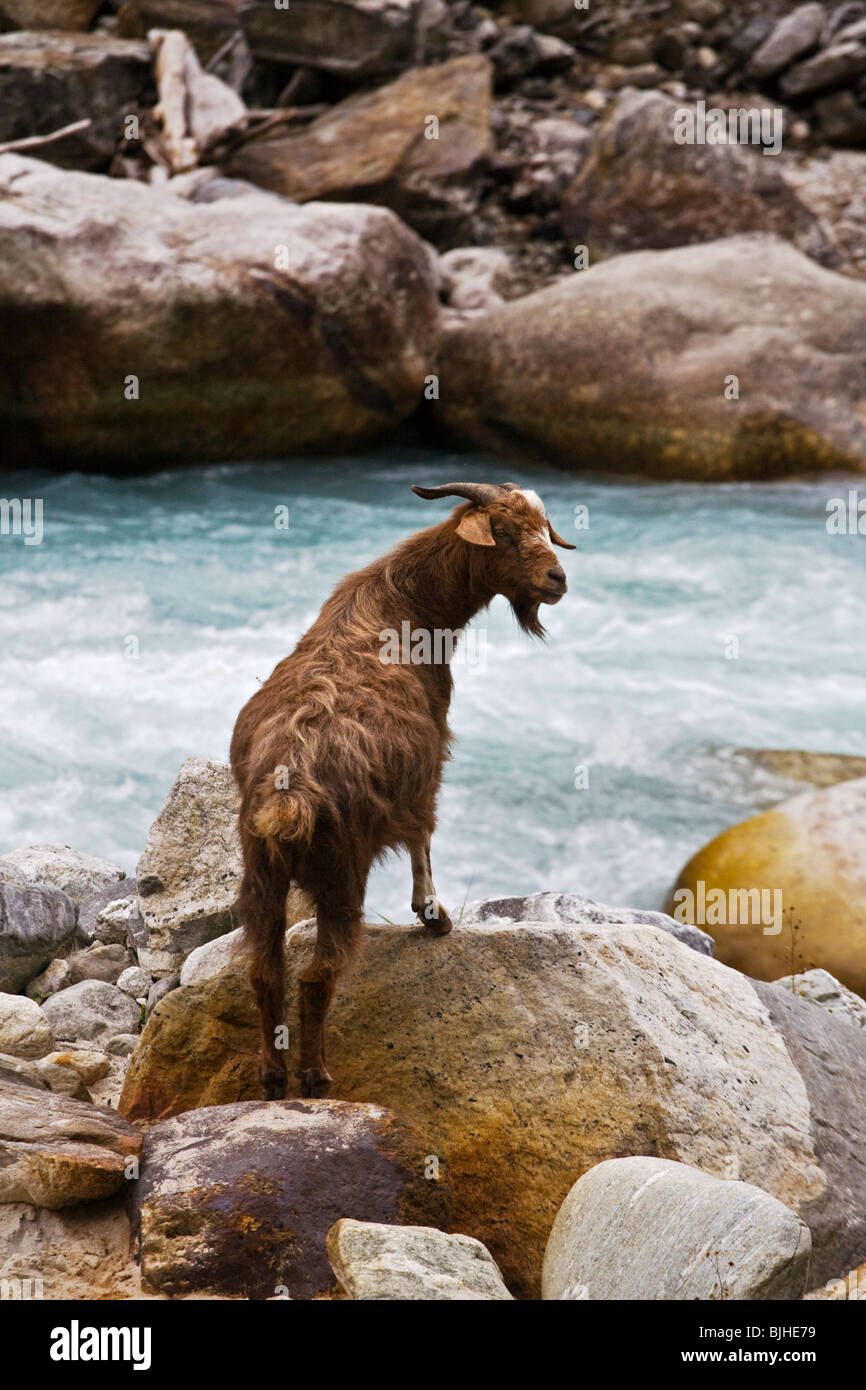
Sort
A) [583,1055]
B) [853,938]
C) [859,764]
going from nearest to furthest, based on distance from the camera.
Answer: [583,1055] < [853,938] < [859,764]

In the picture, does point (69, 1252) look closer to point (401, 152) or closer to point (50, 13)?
point (401, 152)

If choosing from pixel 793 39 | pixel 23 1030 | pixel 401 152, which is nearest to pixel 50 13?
pixel 401 152

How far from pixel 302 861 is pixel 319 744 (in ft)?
1.14

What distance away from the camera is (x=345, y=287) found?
1410 centimetres

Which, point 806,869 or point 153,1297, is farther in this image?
point 806,869

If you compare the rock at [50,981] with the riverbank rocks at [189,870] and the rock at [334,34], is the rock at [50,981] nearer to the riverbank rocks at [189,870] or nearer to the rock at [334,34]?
the riverbank rocks at [189,870]

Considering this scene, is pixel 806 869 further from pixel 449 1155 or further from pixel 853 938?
pixel 449 1155

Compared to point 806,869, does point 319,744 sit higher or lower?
higher

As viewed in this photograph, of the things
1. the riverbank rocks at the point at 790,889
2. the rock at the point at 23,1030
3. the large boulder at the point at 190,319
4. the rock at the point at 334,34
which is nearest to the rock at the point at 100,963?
the rock at the point at 23,1030

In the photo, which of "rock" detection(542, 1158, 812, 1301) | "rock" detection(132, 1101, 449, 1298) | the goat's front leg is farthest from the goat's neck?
"rock" detection(542, 1158, 812, 1301)

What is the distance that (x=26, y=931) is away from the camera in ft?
17.6

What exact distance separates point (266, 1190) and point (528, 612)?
207 centimetres

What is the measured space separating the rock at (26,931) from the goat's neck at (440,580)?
225 centimetres
